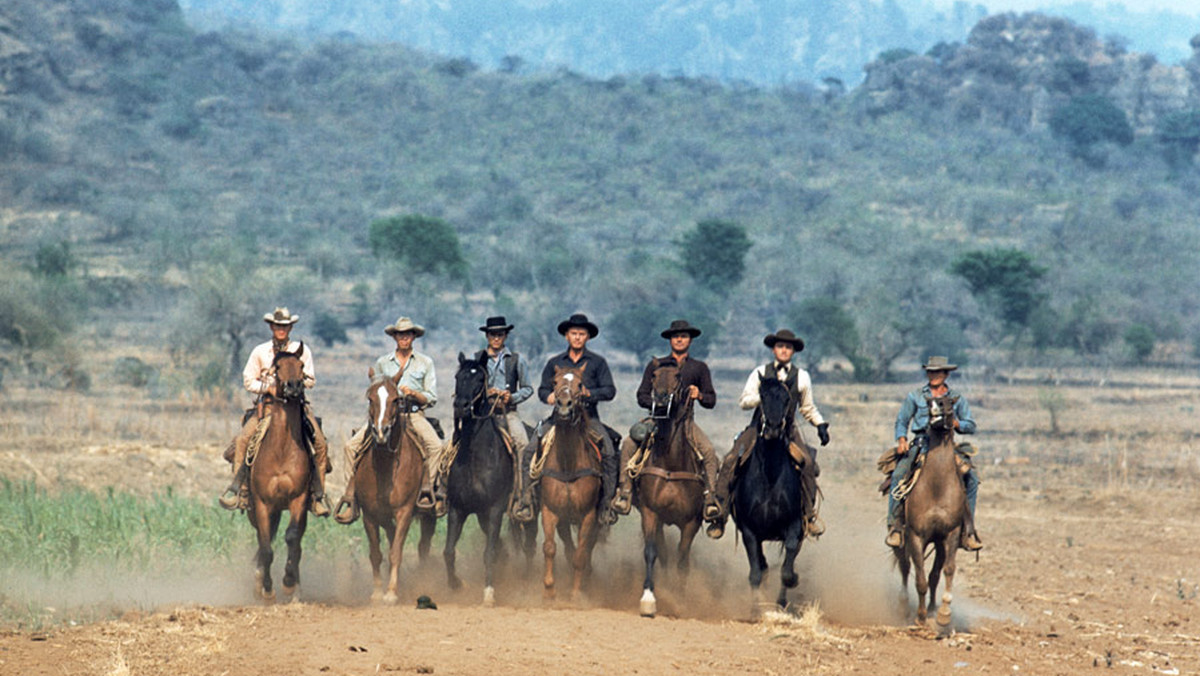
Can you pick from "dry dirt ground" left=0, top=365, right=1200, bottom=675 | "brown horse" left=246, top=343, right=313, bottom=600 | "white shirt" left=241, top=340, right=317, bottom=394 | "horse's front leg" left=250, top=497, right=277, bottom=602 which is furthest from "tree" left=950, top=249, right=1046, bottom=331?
"horse's front leg" left=250, top=497, right=277, bottom=602

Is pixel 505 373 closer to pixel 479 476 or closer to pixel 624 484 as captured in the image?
pixel 479 476

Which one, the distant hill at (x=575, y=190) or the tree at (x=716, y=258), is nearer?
the distant hill at (x=575, y=190)

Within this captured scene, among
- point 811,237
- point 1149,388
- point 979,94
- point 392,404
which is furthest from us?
point 979,94

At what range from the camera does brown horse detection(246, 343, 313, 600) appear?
13406mm

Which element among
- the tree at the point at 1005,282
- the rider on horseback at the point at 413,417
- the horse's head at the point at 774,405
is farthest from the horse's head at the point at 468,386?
the tree at the point at 1005,282

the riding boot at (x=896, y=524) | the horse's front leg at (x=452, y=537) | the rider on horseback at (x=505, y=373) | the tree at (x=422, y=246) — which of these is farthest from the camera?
the tree at (x=422, y=246)

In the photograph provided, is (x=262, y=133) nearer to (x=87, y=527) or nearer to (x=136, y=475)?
(x=136, y=475)

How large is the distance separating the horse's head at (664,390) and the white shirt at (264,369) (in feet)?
A: 10.1

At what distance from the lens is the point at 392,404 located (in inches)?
521

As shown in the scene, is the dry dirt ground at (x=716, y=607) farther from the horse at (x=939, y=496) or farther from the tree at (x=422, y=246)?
the tree at (x=422, y=246)

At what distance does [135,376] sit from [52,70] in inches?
1895

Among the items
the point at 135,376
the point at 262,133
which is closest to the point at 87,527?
the point at 135,376

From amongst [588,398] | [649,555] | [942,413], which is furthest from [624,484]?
[942,413]

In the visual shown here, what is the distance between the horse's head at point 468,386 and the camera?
1371 centimetres
